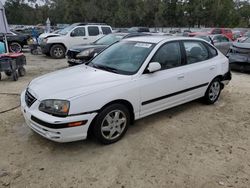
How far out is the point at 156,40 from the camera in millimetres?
4574

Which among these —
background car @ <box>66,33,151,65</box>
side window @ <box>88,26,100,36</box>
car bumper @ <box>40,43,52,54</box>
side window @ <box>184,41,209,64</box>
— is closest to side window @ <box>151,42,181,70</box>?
side window @ <box>184,41,209,64</box>

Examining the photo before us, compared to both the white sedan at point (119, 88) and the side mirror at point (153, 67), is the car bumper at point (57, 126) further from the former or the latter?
the side mirror at point (153, 67)

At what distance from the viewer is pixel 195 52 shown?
16.9 feet

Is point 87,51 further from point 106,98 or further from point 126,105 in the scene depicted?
point 106,98

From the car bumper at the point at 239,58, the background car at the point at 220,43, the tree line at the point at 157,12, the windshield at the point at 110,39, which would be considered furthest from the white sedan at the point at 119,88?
the tree line at the point at 157,12

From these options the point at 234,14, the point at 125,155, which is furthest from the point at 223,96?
the point at 234,14

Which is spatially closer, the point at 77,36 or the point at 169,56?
the point at 169,56

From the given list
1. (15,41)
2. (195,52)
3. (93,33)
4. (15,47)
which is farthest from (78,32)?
(195,52)

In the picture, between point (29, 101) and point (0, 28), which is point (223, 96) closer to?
point (29, 101)

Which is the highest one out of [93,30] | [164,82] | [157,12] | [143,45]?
[157,12]

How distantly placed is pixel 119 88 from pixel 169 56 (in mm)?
1344

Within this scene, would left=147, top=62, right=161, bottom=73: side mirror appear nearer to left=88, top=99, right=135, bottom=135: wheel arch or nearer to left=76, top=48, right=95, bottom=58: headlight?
left=88, top=99, right=135, bottom=135: wheel arch

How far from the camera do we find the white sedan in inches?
133

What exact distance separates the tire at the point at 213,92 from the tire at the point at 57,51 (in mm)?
9530
